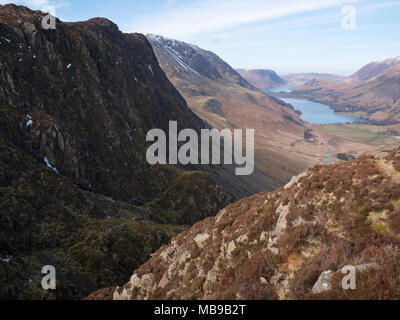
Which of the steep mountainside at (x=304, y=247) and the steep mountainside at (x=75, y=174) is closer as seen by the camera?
the steep mountainside at (x=304, y=247)

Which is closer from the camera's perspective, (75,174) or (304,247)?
(304,247)

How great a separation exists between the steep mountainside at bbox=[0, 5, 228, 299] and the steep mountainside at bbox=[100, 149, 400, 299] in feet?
53.3

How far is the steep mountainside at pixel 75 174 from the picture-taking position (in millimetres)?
33344

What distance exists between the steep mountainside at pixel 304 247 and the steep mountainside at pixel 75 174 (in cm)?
1625

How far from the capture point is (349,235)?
13672 mm

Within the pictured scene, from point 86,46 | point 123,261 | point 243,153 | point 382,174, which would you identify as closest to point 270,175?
point 243,153

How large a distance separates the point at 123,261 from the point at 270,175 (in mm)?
139611

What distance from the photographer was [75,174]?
5275 cm

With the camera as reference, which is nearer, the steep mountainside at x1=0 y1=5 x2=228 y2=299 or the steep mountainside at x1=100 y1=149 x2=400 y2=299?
the steep mountainside at x1=100 y1=149 x2=400 y2=299

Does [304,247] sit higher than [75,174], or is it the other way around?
[75,174]

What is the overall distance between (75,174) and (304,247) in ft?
161

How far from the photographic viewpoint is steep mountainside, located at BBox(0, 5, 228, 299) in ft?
109

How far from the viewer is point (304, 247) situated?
14000 millimetres
